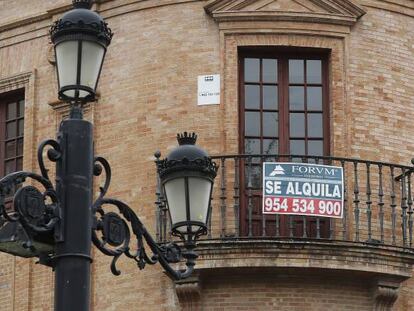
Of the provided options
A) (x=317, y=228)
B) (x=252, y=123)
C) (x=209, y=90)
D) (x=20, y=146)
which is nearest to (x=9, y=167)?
(x=20, y=146)

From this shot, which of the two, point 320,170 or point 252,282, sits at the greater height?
point 320,170

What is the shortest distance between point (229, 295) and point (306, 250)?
1.34 m

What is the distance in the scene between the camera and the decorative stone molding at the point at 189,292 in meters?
20.3

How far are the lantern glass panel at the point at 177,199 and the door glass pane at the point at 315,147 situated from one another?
8.88 m

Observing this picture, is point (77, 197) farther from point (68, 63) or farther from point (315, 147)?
point (315, 147)

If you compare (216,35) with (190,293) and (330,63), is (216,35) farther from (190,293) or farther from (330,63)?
(190,293)

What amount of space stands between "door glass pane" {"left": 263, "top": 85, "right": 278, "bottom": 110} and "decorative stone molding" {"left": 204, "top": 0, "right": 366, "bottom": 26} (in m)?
1.07

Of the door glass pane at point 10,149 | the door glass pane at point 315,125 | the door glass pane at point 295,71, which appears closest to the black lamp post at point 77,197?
the door glass pane at point 315,125

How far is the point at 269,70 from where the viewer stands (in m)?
22.0

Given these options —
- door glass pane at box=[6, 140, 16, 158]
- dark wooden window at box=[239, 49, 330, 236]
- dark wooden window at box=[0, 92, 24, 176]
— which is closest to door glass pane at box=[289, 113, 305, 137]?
dark wooden window at box=[239, 49, 330, 236]

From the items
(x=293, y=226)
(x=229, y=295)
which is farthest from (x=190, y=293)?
(x=293, y=226)

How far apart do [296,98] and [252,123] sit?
2.64ft

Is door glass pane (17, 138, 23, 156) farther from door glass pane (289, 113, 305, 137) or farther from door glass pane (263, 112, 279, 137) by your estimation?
door glass pane (289, 113, 305, 137)

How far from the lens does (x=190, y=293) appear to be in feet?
66.7
